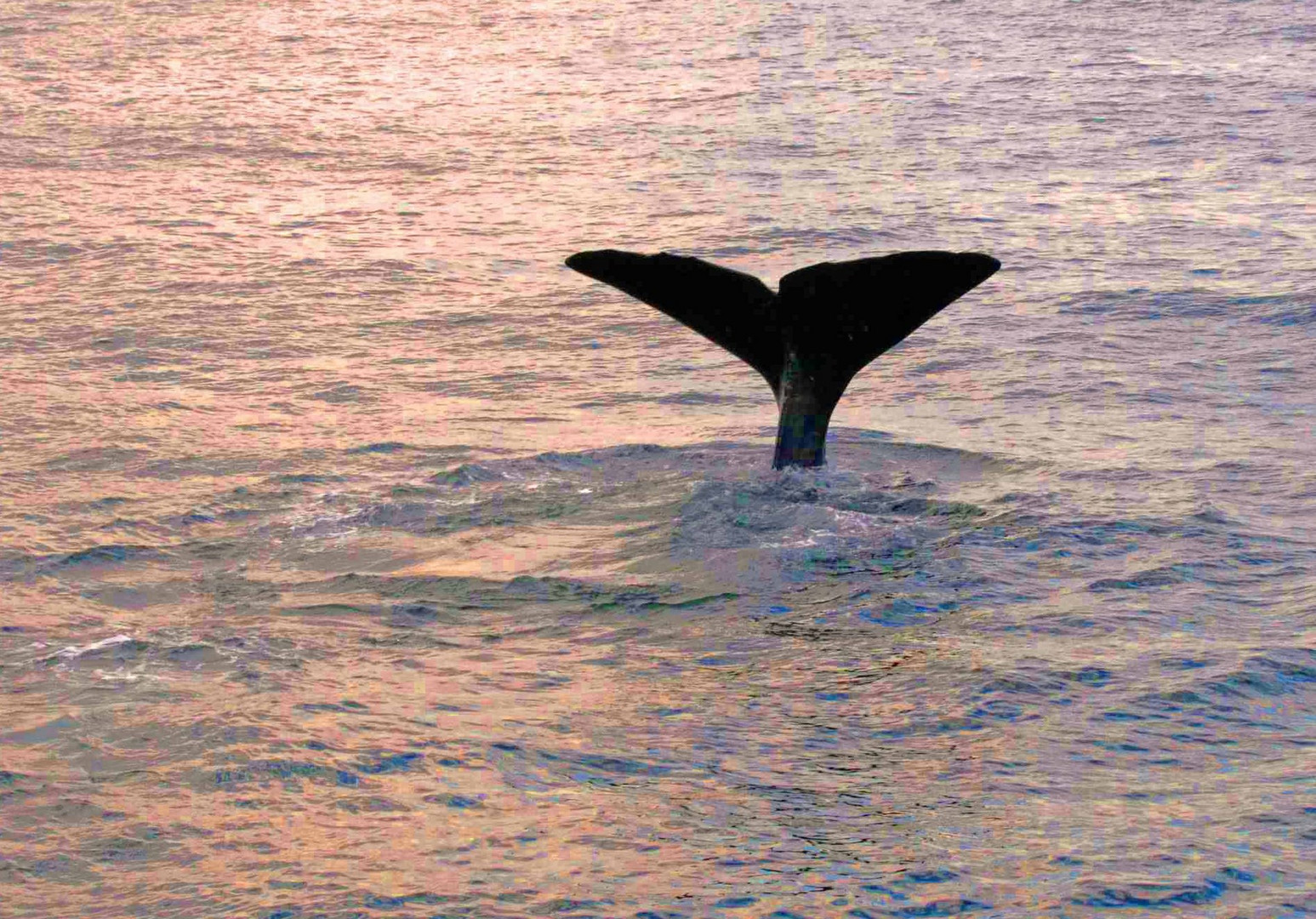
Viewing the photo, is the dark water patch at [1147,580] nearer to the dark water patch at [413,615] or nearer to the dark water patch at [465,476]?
the dark water patch at [413,615]

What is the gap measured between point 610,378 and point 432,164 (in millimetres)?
7709

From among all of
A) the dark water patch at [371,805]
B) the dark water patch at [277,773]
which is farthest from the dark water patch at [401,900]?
the dark water patch at [277,773]

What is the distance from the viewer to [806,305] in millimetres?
7633

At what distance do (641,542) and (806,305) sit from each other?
4.16ft

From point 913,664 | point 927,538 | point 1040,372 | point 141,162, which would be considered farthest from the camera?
point 141,162

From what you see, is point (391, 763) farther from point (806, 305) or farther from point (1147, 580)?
point (1147, 580)

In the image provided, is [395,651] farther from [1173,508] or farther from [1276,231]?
[1276,231]

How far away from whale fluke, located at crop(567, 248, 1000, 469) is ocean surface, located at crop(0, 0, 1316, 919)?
63cm

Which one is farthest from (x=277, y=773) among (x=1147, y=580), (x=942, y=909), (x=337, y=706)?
(x=1147, y=580)

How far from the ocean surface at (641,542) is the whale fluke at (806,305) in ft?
2.07

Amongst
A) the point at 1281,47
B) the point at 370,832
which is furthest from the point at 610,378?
the point at 1281,47

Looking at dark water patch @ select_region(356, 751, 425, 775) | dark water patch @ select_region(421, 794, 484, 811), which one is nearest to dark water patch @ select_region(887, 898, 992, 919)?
dark water patch @ select_region(421, 794, 484, 811)

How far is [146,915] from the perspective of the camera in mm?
4578

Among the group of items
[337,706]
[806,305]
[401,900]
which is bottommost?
[401,900]
